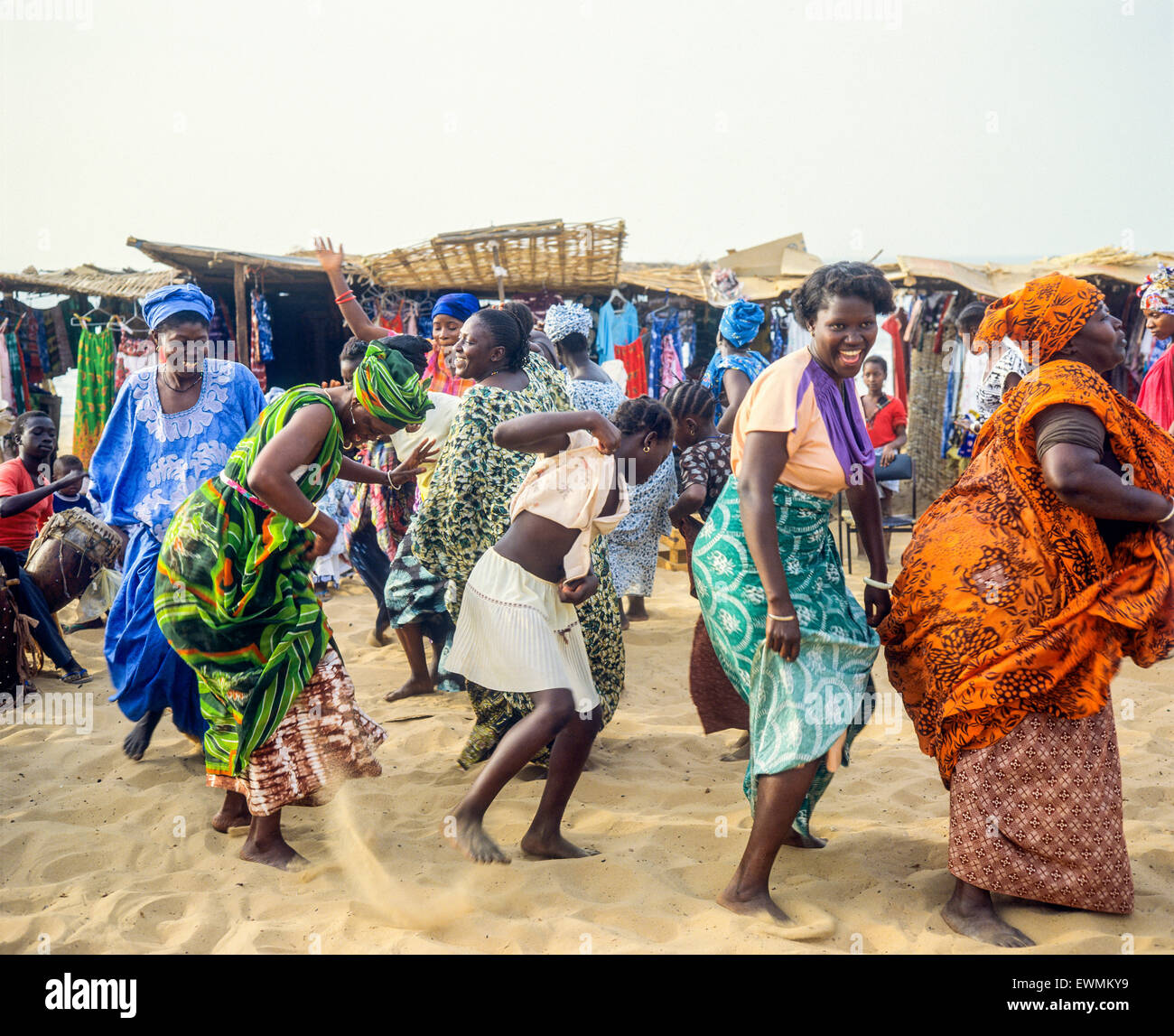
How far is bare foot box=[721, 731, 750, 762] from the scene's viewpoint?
462 cm

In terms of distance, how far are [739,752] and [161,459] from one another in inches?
121

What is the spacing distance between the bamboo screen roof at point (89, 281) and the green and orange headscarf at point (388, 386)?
894 centimetres

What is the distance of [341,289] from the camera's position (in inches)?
217

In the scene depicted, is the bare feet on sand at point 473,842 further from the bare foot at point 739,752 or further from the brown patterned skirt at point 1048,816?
the bare foot at point 739,752

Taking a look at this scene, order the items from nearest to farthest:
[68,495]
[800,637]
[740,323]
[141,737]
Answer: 1. [800,637]
2. [141,737]
3. [740,323]
4. [68,495]

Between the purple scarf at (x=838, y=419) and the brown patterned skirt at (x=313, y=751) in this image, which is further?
the brown patterned skirt at (x=313, y=751)

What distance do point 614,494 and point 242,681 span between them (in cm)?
149

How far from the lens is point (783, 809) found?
114 inches

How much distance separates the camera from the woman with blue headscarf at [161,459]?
4.33m

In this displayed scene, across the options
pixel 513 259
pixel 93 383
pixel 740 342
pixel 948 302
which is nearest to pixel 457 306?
pixel 740 342

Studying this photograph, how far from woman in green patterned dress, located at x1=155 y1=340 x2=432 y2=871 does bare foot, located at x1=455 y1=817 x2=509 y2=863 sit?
0.53 m

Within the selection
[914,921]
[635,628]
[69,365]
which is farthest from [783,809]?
[69,365]

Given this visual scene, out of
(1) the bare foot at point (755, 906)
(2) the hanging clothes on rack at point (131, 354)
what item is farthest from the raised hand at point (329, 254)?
(2) the hanging clothes on rack at point (131, 354)

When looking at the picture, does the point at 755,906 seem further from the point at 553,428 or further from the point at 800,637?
the point at 553,428
